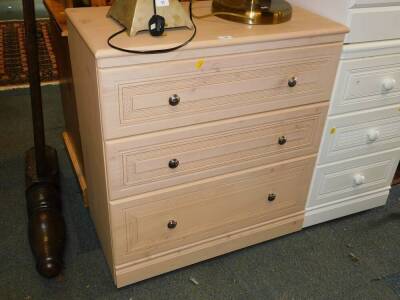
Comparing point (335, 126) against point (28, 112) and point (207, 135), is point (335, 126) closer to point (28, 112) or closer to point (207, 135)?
point (207, 135)

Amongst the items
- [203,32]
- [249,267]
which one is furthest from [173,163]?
[249,267]

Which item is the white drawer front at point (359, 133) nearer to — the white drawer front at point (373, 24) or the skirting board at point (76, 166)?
the white drawer front at point (373, 24)

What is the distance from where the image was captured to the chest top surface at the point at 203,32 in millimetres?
978

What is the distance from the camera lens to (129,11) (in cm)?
102

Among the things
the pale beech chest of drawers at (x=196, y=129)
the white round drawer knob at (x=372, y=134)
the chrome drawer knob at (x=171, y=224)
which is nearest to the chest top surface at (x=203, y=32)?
the pale beech chest of drawers at (x=196, y=129)

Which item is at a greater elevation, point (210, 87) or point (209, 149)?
point (210, 87)

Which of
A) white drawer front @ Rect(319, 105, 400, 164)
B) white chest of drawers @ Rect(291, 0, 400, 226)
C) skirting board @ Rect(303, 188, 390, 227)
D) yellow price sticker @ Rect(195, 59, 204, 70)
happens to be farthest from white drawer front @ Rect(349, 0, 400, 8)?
skirting board @ Rect(303, 188, 390, 227)

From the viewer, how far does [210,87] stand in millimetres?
1085

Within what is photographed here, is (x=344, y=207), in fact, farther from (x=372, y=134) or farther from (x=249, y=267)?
(x=249, y=267)

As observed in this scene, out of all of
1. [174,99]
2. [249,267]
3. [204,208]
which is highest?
[174,99]

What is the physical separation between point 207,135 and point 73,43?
0.48 m

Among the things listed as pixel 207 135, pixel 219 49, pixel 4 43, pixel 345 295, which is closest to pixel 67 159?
pixel 207 135

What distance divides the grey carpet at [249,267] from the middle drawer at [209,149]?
1.23 ft

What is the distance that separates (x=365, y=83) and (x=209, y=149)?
1.89ft
